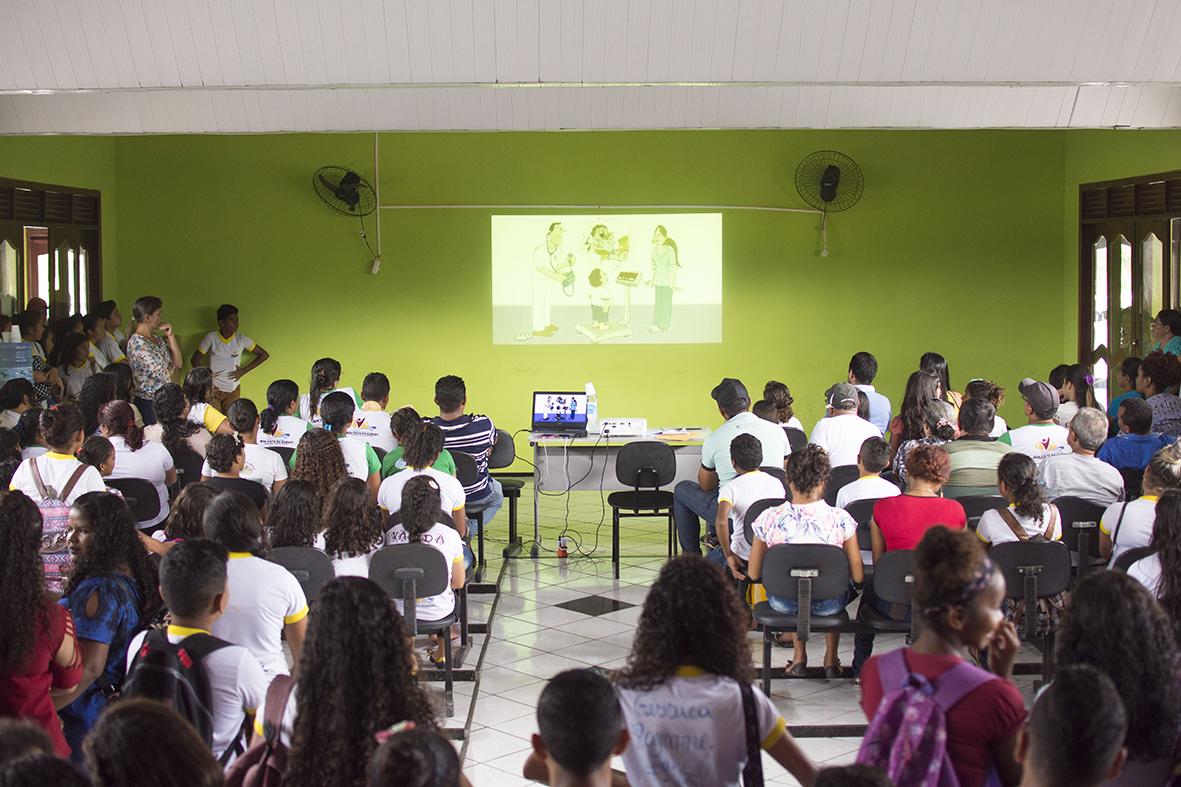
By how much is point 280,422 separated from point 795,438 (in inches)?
119

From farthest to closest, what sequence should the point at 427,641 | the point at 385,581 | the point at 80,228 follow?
the point at 80,228 → the point at 427,641 → the point at 385,581

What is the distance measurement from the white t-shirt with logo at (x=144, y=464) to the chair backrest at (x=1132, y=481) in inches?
183

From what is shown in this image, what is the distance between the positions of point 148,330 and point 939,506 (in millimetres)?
6103

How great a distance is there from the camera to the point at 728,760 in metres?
2.50

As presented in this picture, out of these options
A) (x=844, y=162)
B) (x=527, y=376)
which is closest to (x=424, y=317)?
(x=527, y=376)

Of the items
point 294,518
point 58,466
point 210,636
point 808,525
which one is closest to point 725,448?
point 808,525

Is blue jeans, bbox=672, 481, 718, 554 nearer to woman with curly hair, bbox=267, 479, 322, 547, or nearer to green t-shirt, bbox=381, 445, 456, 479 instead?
green t-shirt, bbox=381, 445, 456, 479

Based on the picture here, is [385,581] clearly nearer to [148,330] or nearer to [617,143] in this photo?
[148,330]

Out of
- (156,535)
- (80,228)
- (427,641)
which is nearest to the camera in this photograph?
(156,535)

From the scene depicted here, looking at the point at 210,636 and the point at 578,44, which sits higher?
the point at 578,44

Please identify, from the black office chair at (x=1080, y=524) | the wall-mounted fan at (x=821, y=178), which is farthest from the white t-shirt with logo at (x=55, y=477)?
the wall-mounted fan at (x=821, y=178)

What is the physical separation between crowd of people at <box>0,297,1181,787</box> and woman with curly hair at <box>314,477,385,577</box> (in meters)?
0.01

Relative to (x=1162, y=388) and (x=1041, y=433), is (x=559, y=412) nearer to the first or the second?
(x=1041, y=433)

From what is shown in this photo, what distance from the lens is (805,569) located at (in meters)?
4.89
